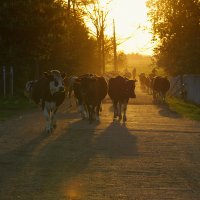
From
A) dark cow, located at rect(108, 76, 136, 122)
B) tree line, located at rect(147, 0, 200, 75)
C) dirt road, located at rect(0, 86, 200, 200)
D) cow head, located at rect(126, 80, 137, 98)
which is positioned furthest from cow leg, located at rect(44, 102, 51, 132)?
tree line, located at rect(147, 0, 200, 75)

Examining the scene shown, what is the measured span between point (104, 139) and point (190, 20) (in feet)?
67.9

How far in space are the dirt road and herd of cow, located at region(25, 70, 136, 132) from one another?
0.85m

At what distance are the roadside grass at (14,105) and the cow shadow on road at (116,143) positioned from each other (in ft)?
29.1

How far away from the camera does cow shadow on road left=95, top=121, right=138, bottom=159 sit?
14336 millimetres

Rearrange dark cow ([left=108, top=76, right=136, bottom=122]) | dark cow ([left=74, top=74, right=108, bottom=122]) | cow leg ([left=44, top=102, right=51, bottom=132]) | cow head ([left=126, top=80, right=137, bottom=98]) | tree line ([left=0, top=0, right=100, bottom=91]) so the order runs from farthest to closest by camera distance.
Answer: tree line ([left=0, top=0, right=100, bottom=91]) → cow head ([left=126, top=80, right=137, bottom=98]) → dark cow ([left=108, top=76, right=136, bottom=122]) → dark cow ([left=74, top=74, right=108, bottom=122]) → cow leg ([left=44, top=102, right=51, bottom=132])

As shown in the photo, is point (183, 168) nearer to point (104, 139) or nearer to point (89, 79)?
point (104, 139)

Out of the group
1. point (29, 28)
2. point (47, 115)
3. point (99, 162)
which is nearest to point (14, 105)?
point (29, 28)

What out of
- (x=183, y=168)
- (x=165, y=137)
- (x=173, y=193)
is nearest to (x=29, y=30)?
(x=165, y=137)

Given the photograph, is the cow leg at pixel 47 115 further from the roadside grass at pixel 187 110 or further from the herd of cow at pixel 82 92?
the roadside grass at pixel 187 110

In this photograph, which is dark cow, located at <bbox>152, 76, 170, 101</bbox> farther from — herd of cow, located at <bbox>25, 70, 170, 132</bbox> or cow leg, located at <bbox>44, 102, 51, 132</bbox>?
cow leg, located at <bbox>44, 102, 51, 132</bbox>

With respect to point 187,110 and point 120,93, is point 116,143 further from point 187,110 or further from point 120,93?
point 187,110

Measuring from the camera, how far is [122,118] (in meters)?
25.4

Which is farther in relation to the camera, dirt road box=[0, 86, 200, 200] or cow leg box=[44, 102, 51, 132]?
cow leg box=[44, 102, 51, 132]

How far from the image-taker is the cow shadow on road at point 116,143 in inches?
564
